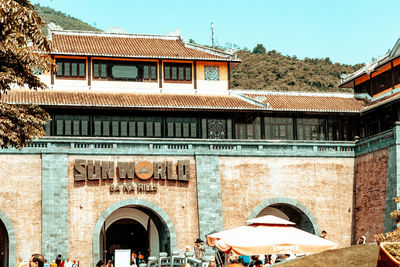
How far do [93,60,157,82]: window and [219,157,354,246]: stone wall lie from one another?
6555 millimetres

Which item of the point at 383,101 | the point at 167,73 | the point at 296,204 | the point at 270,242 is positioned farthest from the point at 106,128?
A: the point at 270,242

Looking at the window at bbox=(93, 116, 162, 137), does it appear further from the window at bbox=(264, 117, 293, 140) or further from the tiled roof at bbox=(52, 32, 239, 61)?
the window at bbox=(264, 117, 293, 140)

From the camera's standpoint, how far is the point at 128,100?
106ft

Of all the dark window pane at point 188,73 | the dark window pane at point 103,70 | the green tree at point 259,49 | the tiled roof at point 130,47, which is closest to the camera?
the tiled roof at point 130,47

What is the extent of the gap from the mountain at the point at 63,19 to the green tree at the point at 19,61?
305 feet

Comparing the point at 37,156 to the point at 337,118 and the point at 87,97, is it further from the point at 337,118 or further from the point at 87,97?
the point at 337,118

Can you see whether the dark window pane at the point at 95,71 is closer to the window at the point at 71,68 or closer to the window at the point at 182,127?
the window at the point at 71,68

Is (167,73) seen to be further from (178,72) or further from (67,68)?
(67,68)

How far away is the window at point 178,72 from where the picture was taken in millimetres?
34469

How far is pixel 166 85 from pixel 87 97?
4.35 meters

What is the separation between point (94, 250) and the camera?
28.2 meters

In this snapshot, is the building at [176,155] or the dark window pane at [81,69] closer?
the building at [176,155]

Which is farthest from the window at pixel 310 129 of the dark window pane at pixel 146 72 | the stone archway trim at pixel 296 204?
the dark window pane at pixel 146 72

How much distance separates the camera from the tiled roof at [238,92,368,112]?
1353 inches
